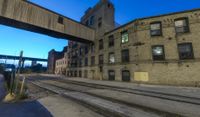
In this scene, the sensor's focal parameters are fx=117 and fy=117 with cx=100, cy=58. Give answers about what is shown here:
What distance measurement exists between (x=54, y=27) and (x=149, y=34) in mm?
15562

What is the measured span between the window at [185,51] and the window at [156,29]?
3.28 meters

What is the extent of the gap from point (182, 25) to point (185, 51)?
12.2ft

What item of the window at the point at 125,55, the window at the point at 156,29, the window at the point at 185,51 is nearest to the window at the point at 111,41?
the window at the point at 125,55

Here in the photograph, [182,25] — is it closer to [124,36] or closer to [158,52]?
[158,52]

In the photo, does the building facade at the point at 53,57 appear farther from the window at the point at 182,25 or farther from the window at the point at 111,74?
the window at the point at 182,25

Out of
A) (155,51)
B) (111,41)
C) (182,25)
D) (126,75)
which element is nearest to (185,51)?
(155,51)

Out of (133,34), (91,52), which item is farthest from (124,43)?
(91,52)

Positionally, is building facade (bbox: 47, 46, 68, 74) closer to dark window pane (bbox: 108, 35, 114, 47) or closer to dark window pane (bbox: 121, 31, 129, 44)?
dark window pane (bbox: 108, 35, 114, 47)

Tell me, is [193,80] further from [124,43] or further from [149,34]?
[124,43]

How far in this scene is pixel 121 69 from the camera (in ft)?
65.6

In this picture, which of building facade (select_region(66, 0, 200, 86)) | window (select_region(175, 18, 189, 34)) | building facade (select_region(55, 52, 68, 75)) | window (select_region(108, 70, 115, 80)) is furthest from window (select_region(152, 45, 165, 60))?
building facade (select_region(55, 52, 68, 75))

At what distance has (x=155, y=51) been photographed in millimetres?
16703

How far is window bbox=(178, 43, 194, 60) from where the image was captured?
48.1 ft

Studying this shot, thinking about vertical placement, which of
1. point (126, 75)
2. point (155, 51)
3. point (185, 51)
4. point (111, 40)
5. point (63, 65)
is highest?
point (111, 40)
